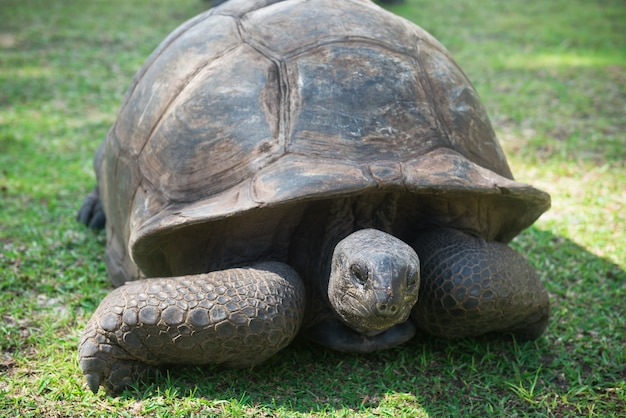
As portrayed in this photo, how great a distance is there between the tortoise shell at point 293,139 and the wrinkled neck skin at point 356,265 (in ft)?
0.33

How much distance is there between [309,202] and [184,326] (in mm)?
688

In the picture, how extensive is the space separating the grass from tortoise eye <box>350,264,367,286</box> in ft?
1.48

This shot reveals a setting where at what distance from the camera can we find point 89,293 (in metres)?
3.20

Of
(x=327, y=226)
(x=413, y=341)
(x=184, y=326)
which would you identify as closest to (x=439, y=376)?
(x=413, y=341)

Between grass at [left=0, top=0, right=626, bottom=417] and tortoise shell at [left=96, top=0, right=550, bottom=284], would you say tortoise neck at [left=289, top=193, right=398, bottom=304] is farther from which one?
grass at [left=0, top=0, right=626, bottom=417]

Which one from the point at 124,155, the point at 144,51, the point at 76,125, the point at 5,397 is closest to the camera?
the point at 5,397

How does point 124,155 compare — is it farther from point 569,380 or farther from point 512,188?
point 569,380

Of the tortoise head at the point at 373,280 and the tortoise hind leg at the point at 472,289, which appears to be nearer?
the tortoise head at the point at 373,280

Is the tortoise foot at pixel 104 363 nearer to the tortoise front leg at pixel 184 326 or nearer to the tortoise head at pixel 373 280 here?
the tortoise front leg at pixel 184 326

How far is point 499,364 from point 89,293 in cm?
183

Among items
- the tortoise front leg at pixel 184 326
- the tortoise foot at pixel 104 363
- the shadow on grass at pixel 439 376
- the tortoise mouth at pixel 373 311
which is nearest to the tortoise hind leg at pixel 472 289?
the shadow on grass at pixel 439 376

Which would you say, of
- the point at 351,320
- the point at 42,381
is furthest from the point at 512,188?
the point at 42,381

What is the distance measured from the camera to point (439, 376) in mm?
2602

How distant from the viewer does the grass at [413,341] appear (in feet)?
7.93
